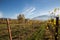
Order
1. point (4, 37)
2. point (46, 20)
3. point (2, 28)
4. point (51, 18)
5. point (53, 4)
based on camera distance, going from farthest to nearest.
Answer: point (2, 28)
point (4, 37)
point (53, 4)
point (46, 20)
point (51, 18)

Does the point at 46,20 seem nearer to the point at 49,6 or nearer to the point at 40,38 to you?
the point at 40,38

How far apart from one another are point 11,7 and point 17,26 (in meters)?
0.94

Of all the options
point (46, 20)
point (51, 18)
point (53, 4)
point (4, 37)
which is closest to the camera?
point (51, 18)

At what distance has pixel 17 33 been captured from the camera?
5.14 metres

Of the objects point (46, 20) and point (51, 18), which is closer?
point (51, 18)

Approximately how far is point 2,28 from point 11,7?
0.94 metres

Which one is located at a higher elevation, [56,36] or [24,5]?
[24,5]

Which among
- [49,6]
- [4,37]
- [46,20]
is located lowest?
[4,37]

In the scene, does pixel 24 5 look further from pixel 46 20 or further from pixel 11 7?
pixel 46 20

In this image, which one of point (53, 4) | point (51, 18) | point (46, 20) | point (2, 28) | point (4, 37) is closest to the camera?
point (51, 18)

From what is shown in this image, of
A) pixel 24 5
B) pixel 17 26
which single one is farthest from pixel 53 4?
pixel 17 26

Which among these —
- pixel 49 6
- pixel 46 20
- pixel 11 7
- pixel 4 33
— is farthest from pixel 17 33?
pixel 46 20

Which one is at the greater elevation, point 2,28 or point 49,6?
point 49,6

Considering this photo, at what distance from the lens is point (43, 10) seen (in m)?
4.69
